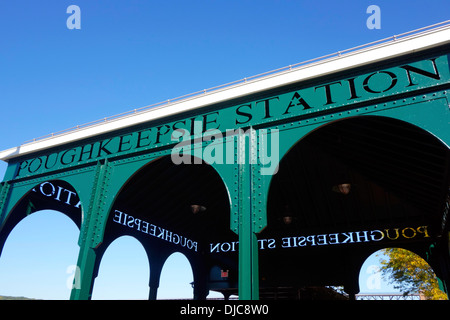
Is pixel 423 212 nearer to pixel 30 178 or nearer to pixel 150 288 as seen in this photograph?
pixel 150 288

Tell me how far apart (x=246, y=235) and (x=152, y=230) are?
807 cm

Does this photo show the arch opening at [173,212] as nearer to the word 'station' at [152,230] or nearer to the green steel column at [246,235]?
the word 'station' at [152,230]

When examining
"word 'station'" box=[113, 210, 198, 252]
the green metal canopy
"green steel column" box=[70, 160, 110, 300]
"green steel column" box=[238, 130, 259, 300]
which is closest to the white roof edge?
the green metal canopy

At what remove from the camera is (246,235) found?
716 cm

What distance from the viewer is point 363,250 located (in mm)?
14188

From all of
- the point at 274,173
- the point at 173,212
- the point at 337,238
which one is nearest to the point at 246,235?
the point at 274,173

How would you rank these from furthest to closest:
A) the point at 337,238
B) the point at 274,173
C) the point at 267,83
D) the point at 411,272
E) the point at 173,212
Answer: the point at 411,272 → the point at 173,212 → the point at 337,238 → the point at 267,83 → the point at 274,173

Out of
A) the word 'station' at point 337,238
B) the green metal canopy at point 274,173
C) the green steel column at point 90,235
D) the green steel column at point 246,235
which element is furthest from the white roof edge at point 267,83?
the word 'station' at point 337,238

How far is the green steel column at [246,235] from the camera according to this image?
266 inches

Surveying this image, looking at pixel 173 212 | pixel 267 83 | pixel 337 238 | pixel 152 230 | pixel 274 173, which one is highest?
pixel 267 83

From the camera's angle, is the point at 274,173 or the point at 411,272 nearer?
the point at 274,173

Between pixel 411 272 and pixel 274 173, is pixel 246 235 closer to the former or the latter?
pixel 274 173

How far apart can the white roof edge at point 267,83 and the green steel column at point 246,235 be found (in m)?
1.30

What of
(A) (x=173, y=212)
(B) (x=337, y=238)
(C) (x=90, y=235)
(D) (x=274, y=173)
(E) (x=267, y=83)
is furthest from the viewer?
(A) (x=173, y=212)
